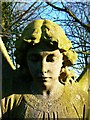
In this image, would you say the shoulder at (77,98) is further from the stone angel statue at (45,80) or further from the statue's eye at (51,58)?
the statue's eye at (51,58)

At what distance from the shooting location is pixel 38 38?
5.09 feet

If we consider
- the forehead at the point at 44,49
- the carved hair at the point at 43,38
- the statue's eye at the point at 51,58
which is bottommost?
the statue's eye at the point at 51,58

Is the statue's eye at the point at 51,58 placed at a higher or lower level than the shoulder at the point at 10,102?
higher

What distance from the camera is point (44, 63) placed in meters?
1.55

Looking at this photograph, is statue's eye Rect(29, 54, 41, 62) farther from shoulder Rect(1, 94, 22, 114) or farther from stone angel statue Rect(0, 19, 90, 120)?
shoulder Rect(1, 94, 22, 114)

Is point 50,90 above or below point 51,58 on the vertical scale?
below

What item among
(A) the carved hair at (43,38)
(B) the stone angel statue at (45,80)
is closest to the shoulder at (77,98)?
(B) the stone angel statue at (45,80)

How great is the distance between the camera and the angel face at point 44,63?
5.10 feet

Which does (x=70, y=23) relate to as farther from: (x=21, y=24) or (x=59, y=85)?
(x=59, y=85)

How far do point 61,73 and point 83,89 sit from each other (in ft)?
0.51

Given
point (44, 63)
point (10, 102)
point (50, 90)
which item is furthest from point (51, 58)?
point (10, 102)

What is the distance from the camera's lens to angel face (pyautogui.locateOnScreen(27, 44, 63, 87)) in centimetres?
156

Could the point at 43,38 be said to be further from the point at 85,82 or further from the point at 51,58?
the point at 85,82

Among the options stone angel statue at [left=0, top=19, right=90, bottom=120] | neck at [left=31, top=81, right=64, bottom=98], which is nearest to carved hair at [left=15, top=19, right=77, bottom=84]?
stone angel statue at [left=0, top=19, right=90, bottom=120]
